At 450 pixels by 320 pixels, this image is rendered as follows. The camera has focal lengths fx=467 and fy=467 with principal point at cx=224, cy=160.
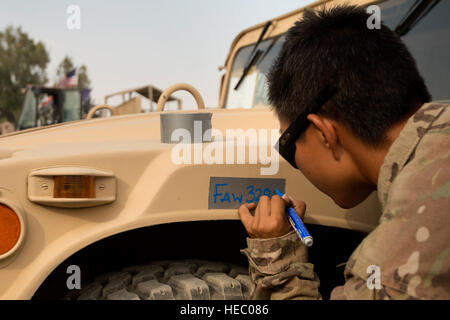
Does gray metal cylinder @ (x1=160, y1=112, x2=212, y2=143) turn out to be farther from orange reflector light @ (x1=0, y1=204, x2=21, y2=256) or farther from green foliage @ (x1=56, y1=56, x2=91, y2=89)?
green foliage @ (x1=56, y1=56, x2=91, y2=89)

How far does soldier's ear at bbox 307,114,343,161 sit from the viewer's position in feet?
3.78

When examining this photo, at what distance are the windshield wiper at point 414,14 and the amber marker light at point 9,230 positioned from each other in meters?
1.70

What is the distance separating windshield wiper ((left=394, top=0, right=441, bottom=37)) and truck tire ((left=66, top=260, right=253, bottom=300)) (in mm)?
1280

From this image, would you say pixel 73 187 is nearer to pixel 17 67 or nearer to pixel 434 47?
pixel 434 47

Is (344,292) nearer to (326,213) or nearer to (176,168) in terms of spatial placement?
(326,213)

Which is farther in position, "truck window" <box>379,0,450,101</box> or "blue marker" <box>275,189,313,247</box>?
"truck window" <box>379,0,450,101</box>

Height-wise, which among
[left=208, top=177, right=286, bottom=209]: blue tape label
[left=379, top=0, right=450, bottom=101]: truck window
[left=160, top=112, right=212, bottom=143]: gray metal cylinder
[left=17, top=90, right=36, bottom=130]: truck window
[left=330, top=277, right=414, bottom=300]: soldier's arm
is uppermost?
[left=379, top=0, right=450, bottom=101]: truck window

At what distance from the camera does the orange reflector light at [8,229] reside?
1.20 m

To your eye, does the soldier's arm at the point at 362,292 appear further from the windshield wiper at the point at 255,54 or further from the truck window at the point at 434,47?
the windshield wiper at the point at 255,54

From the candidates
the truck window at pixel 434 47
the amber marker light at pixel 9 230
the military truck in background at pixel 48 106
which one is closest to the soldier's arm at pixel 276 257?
the amber marker light at pixel 9 230

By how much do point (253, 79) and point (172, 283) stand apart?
1783mm

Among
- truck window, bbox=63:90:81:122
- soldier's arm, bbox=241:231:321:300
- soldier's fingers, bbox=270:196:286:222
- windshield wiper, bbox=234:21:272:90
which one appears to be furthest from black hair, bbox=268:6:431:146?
truck window, bbox=63:90:81:122
